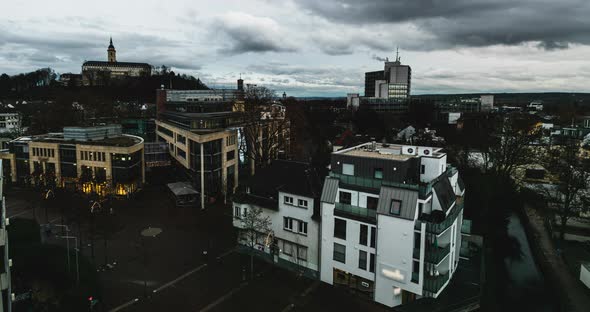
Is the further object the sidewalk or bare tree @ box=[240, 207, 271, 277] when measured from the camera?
bare tree @ box=[240, 207, 271, 277]

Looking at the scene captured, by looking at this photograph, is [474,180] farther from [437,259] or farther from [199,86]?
[199,86]

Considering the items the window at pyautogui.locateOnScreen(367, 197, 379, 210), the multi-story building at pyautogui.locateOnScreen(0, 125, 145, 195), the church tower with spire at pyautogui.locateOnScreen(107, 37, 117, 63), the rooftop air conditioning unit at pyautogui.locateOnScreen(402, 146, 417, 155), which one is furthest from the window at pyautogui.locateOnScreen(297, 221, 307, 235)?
the church tower with spire at pyautogui.locateOnScreen(107, 37, 117, 63)

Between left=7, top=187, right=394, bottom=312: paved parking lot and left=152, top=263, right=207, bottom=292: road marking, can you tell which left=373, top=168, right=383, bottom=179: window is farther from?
left=152, top=263, right=207, bottom=292: road marking

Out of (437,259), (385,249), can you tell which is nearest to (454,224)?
(437,259)

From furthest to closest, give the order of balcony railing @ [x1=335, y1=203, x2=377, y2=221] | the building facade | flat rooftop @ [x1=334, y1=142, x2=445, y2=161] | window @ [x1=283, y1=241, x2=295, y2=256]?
the building facade < window @ [x1=283, y1=241, x2=295, y2=256] < flat rooftop @ [x1=334, y1=142, x2=445, y2=161] < balcony railing @ [x1=335, y1=203, x2=377, y2=221]

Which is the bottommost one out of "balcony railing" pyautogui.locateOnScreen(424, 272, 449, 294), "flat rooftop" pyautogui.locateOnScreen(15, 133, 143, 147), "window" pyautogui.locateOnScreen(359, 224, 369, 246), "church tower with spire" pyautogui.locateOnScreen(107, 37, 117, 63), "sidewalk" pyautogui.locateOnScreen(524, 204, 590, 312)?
"sidewalk" pyautogui.locateOnScreen(524, 204, 590, 312)

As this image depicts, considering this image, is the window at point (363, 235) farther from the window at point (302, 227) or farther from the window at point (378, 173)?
the window at point (302, 227)

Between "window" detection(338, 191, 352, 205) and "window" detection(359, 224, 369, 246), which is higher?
"window" detection(338, 191, 352, 205)

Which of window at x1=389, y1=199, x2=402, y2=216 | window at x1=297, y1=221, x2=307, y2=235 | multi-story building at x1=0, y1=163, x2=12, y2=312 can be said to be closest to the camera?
multi-story building at x1=0, y1=163, x2=12, y2=312
